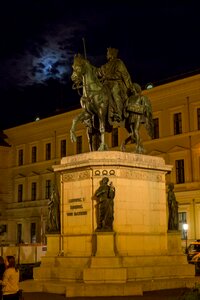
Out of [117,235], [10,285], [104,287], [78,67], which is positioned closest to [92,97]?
[78,67]

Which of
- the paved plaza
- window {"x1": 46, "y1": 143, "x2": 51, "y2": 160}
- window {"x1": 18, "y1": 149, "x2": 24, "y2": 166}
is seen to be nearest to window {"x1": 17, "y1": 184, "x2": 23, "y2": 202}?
window {"x1": 18, "y1": 149, "x2": 24, "y2": 166}

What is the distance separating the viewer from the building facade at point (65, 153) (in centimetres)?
4638

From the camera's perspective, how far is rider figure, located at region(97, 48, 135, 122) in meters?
18.1

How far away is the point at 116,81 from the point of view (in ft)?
60.2

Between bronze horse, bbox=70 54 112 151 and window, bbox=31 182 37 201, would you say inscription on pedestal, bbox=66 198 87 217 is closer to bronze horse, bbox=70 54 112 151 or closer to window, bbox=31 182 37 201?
bronze horse, bbox=70 54 112 151

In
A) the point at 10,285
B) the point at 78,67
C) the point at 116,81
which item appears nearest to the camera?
the point at 10,285

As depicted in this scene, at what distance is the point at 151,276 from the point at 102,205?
8.24 ft

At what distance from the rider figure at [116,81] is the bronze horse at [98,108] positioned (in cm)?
18

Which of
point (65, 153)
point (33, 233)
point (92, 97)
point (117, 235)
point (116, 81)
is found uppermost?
point (65, 153)

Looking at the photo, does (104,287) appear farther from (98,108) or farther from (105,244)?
(98,108)

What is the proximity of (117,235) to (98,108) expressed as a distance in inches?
157

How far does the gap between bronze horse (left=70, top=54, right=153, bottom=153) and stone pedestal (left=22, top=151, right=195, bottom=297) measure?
106 cm

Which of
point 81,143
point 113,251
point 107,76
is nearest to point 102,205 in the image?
point 113,251

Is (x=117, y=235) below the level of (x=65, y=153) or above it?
below
